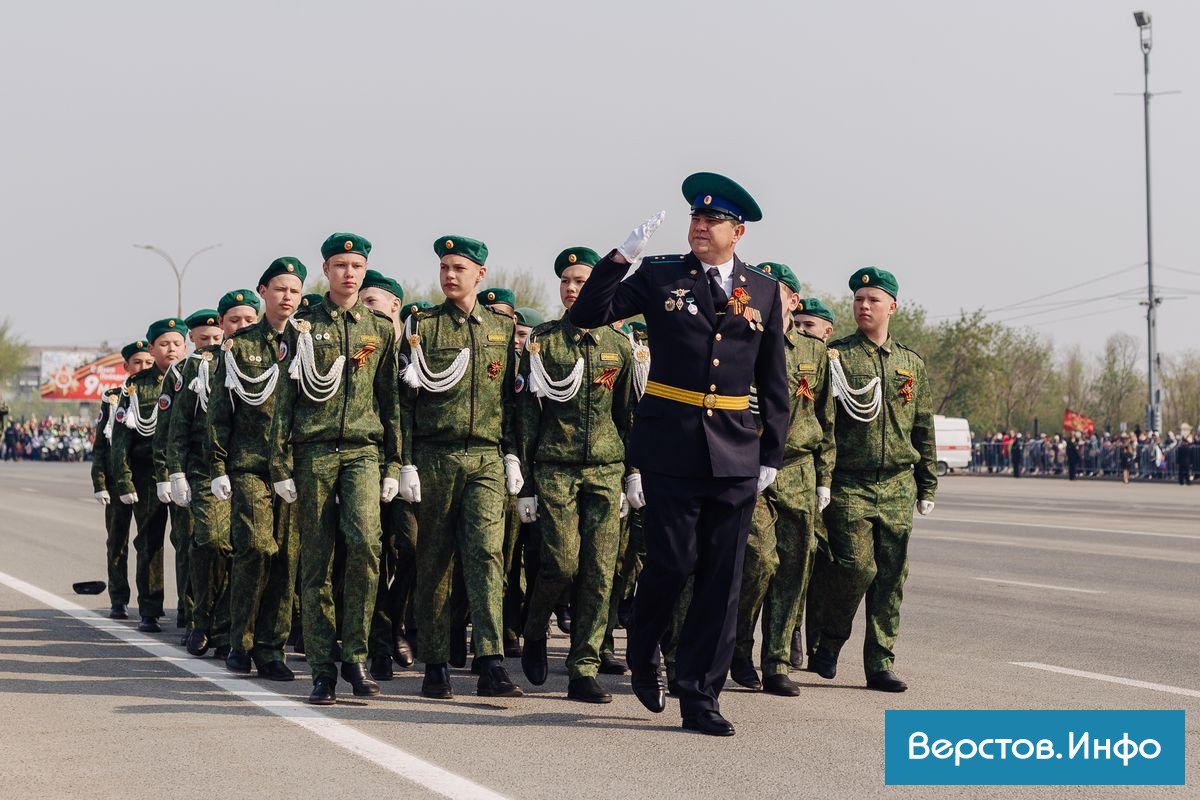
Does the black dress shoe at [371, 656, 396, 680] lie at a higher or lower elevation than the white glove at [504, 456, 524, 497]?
lower

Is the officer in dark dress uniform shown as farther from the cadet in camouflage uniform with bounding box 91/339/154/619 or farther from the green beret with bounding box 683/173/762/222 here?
the cadet in camouflage uniform with bounding box 91/339/154/619

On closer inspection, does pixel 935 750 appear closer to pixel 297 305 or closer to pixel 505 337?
pixel 505 337

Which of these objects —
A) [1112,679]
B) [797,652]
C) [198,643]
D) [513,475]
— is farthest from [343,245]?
[1112,679]

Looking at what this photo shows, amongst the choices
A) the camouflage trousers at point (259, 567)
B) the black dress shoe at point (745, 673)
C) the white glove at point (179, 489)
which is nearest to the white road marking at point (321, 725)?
the camouflage trousers at point (259, 567)

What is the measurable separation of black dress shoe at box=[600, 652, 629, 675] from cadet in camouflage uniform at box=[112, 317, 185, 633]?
12.6ft

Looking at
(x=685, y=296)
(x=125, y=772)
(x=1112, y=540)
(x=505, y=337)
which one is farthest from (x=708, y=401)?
(x=1112, y=540)

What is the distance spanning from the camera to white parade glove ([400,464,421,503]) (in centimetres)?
799

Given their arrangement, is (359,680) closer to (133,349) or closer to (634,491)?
(634,491)

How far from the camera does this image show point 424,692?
8.00m

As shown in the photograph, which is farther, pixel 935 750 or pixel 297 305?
pixel 297 305

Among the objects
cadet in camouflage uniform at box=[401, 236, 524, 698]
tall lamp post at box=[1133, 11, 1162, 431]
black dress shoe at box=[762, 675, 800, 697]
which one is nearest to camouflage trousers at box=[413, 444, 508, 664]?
cadet in camouflage uniform at box=[401, 236, 524, 698]

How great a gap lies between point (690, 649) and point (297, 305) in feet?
10.9

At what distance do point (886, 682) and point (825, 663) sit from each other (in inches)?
19.2

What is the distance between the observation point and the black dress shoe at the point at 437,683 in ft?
26.1
